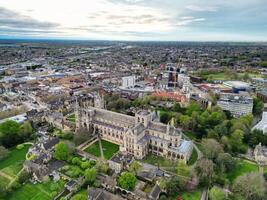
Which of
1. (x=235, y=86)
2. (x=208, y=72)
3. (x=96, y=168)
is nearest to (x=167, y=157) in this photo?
(x=96, y=168)

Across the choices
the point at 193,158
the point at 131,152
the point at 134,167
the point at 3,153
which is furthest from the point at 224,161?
the point at 3,153

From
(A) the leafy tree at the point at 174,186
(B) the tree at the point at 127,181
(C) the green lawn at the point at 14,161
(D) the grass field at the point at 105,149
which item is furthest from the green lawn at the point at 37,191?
(A) the leafy tree at the point at 174,186

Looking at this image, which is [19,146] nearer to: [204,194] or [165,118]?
[165,118]

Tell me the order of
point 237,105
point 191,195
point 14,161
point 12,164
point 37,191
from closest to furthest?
1. point 191,195
2. point 37,191
3. point 12,164
4. point 14,161
5. point 237,105

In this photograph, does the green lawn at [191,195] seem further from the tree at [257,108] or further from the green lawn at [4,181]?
the tree at [257,108]

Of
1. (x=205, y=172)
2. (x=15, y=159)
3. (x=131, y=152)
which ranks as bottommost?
(x=15, y=159)

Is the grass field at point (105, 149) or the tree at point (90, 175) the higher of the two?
the tree at point (90, 175)

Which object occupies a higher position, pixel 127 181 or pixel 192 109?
pixel 192 109

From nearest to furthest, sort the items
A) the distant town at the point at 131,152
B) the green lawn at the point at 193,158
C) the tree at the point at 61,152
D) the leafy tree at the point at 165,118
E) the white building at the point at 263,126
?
the distant town at the point at 131,152, the tree at the point at 61,152, the green lawn at the point at 193,158, the white building at the point at 263,126, the leafy tree at the point at 165,118
